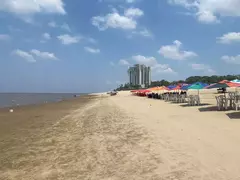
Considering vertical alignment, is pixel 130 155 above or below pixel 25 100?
above

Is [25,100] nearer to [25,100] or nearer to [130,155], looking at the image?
[25,100]

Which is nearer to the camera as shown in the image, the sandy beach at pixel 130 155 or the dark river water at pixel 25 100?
the sandy beach at pixel 130 155

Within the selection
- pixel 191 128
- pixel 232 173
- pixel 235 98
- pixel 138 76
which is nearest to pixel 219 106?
pixel 235 98

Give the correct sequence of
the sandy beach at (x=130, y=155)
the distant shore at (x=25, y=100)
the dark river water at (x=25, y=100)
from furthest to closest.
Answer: the dark river water at (x=25, y=100), the distant shore at (x=25, y=100), the sandy beach at (x=130, y=155)

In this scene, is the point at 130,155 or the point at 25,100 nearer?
the point at 130,155

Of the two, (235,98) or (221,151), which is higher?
(235,98)

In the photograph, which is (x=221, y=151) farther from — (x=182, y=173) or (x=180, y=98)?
(x=180, y=98)

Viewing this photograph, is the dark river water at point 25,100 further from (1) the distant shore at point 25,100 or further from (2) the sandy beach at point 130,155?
(2) the sandy beach at point 130,155

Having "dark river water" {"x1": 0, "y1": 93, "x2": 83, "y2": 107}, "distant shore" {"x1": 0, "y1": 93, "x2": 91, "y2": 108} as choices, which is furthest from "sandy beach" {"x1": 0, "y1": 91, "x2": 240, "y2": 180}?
"dark river water" {"x1": 0, "y1": 93, "x2": 83, "y2": 107}

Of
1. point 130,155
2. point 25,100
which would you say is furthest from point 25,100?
point 130,155

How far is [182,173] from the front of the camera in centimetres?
539

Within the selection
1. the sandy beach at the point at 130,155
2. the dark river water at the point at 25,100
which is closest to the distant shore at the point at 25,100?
the dark river water at the point at 25,100

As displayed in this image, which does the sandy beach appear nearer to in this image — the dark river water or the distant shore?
the distant shore

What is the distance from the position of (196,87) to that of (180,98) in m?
5.14
